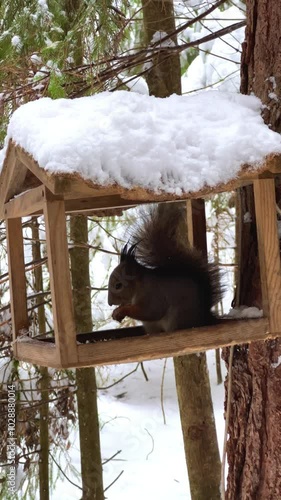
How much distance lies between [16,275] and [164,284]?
384 millimetres

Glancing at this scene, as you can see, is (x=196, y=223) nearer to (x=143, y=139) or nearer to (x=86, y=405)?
(x=143, y=139)

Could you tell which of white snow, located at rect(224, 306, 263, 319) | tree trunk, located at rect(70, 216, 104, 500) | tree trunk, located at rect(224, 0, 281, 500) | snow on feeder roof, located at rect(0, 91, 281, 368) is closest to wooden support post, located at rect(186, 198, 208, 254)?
tree trunk, located at rect(224, 0, 281, 500)

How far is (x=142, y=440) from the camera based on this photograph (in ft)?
14.0

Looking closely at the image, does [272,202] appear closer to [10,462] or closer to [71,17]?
[71,17]

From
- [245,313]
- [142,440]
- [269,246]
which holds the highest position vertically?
[269,246]

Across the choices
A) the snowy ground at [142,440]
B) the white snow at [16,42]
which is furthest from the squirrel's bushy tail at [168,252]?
A: the snowy ground at [142,440]

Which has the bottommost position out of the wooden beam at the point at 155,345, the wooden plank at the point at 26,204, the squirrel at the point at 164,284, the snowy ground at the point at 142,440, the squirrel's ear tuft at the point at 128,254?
the snowy ground at the point at 142,440

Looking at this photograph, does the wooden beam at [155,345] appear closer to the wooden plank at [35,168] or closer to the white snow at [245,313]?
the white snow at [245,313]

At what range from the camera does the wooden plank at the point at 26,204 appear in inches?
57.5

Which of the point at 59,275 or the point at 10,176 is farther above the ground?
the point at 10,176

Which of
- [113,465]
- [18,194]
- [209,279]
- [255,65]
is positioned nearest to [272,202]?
[209,279]

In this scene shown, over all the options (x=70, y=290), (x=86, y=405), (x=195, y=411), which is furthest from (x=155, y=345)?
(x=86, y=405)

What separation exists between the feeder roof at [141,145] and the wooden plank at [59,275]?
0.08m

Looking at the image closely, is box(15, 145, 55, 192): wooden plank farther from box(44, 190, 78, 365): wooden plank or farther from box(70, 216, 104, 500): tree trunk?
box(70, 216, 104, 500): tree trunk
